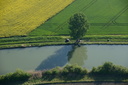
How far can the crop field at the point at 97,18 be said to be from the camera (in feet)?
123

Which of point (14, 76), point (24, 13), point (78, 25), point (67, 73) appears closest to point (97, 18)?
point (78, 25)

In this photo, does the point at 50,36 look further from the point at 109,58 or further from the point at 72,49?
the point at 109,58

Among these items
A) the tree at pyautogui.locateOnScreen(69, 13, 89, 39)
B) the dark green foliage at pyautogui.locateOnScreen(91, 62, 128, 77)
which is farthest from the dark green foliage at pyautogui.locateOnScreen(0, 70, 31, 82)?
the tree at pyautogui.locateOnScreen(69, 13, 89, 39)

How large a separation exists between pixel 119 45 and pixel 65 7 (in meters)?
10.9

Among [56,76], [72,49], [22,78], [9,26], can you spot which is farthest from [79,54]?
[9,26]

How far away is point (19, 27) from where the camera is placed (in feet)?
125

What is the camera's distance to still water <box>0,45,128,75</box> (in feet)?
108

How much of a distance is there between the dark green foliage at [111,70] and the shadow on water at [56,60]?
4940mm

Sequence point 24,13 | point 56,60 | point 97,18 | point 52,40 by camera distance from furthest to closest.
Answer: point 24,13
point 97,18
point 52,40
point 56,60

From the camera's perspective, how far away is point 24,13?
40594 mm

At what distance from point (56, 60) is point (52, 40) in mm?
3738

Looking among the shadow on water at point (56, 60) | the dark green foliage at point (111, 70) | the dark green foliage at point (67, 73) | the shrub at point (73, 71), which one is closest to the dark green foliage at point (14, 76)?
the dark green foliage at point (67, 73)

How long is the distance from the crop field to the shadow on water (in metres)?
3.28

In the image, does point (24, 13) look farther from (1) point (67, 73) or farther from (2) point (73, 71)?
(2) point (73, 71)
